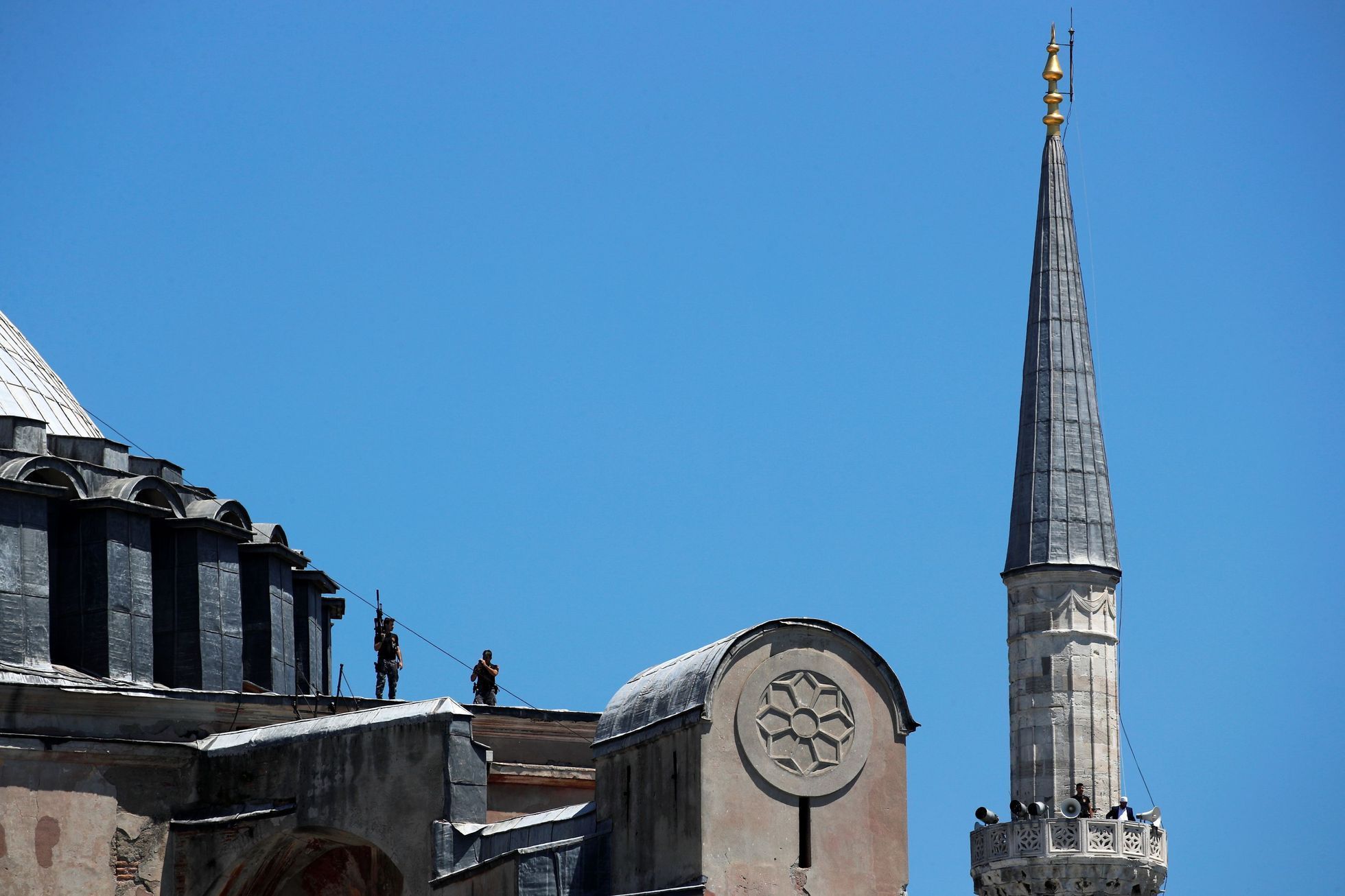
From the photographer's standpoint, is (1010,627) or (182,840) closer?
(182,840)

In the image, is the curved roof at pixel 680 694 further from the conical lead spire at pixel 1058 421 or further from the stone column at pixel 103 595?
the conical lead spire at pixel 1058 421

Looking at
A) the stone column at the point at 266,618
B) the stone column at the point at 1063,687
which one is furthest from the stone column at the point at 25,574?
the stone column at the point at 1063,687

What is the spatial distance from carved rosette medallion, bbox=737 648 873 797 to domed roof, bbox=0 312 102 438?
13638 millimetres

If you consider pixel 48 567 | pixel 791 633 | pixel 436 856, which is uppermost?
pixel 48 567

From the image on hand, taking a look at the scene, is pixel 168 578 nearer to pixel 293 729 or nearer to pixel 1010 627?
pixel 293 729

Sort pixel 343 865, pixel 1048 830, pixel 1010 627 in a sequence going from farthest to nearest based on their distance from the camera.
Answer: pixel 1010 627 → pixel 1048 830 → pixel 343 865

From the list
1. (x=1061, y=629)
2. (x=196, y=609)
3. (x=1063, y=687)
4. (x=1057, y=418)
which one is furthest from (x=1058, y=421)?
(x=196, y=609)

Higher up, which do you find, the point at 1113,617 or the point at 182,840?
the point at 1113,617

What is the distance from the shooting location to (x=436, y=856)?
26266 millimetres

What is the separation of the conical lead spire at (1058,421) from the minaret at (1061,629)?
0.02 m

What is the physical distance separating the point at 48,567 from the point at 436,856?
8693 mm

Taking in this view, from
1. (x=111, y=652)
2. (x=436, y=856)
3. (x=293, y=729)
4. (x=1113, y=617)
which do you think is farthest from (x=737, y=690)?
(x=1113, y=617)

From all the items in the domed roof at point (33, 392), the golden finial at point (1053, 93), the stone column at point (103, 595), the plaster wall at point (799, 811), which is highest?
the golden finial at point (1053, 93)

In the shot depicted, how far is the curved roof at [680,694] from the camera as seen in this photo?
23.7m
